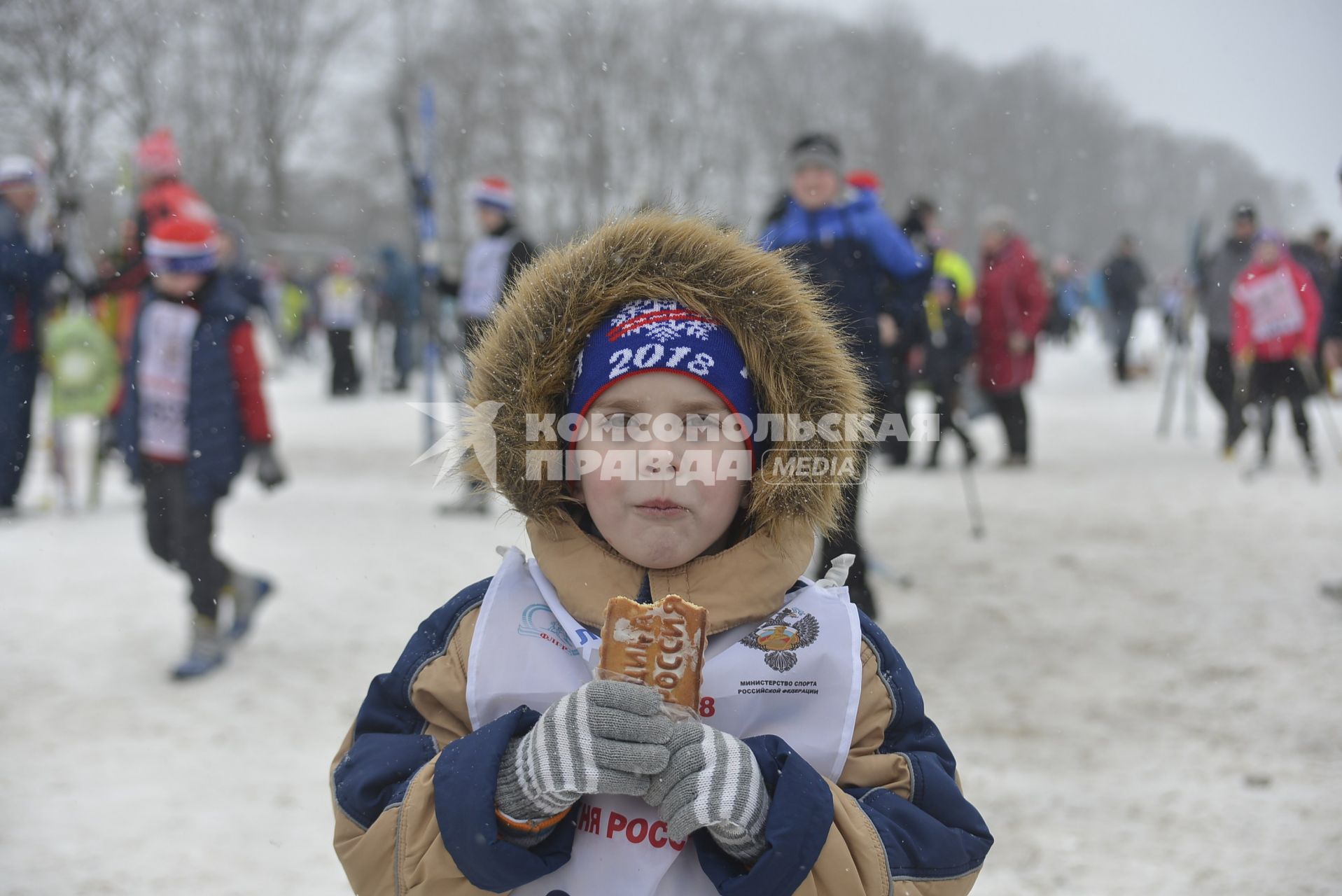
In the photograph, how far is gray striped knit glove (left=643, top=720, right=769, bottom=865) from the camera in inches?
49.7

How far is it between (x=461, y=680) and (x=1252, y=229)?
3545mm

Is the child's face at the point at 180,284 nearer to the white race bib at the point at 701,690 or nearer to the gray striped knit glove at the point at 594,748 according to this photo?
the white race bib at the point at 701,690

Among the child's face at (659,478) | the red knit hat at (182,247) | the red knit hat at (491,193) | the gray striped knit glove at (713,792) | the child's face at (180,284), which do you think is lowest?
the gray striped knit glove at (713,792)

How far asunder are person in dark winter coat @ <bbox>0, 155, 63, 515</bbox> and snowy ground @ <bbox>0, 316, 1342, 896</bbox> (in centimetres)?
87

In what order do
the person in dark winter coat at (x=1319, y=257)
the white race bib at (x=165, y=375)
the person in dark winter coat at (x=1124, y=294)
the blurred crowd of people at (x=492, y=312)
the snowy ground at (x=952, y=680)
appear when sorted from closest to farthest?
the snowy ground at (x=952, y=680)
the blurred crowd of people at (x=492, y=312)
the white race bib at (x=165, y=375)
the person in dark winter coat at (x=1319, y=257)
the person in dark winter coat at (x=1124, y=294)

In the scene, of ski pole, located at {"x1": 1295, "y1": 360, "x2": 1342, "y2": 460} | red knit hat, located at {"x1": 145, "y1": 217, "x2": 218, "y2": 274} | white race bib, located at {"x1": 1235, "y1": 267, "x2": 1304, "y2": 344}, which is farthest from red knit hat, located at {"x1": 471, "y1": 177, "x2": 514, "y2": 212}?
ski pole, located at {"x1": 1295, "y1": 360, "x2": 1342, "y2": 460}

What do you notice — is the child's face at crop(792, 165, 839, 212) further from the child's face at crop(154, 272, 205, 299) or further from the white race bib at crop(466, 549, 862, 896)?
the white race bib at crop(466, 549, 862, 896)

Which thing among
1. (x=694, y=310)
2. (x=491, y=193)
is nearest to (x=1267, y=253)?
(x=491, y=193)

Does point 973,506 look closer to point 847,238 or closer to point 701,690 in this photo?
point 847,238

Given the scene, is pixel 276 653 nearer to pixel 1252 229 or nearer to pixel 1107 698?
pixel 1107 698

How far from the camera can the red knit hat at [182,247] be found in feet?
13.5

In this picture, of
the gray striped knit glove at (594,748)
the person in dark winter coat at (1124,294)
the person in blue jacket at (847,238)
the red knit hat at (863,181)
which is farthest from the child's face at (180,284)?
the person in dark winter coat at (1124,294)

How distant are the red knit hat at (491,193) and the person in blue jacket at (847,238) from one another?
3.12 meters

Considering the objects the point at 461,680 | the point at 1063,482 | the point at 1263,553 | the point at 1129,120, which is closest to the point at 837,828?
the point at 461,680
